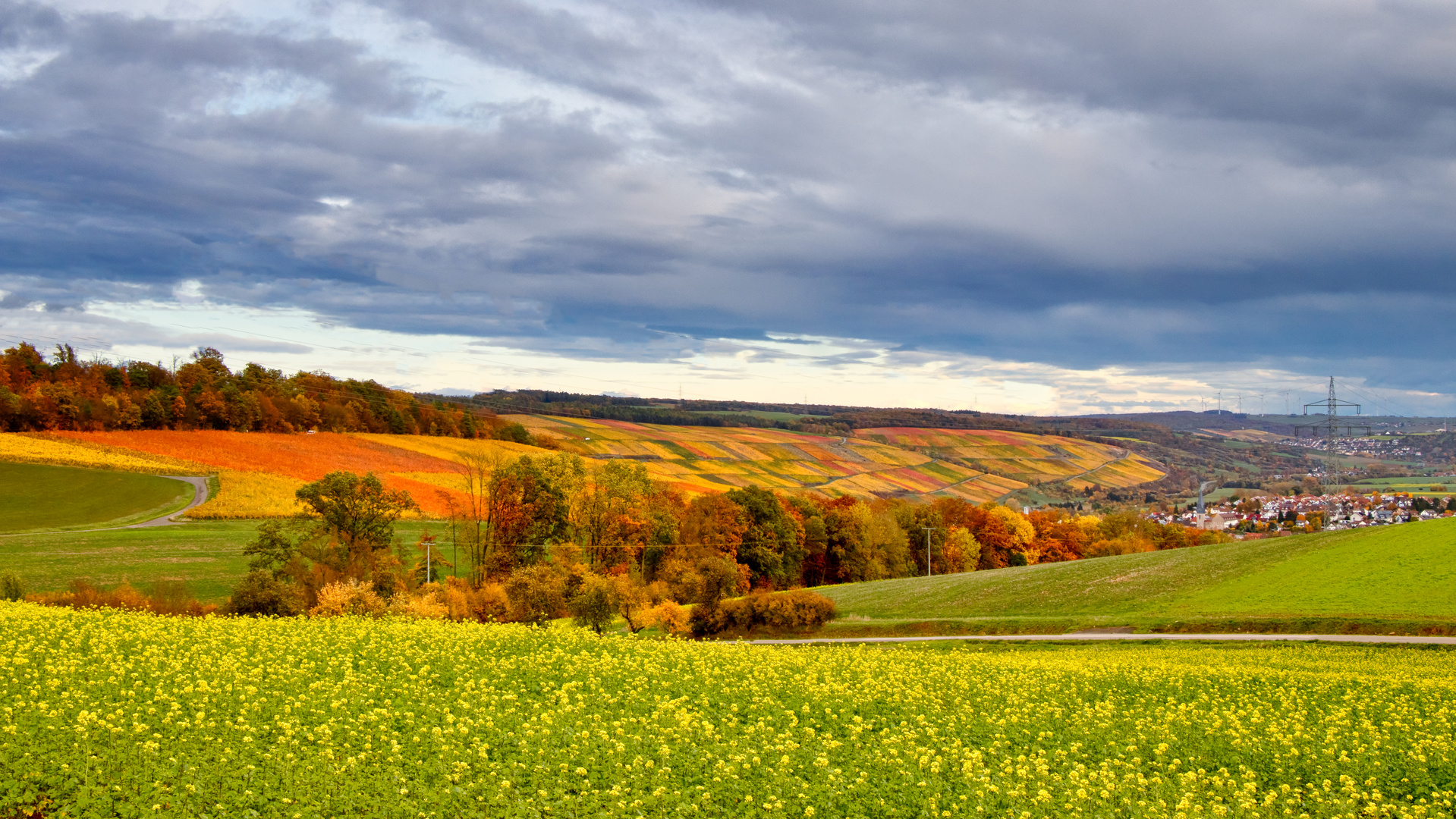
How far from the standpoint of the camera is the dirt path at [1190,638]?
127 ft

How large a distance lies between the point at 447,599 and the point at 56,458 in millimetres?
69513

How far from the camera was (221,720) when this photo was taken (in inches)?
602

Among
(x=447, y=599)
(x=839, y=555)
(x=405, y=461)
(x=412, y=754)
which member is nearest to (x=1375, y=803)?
(x=412, y=754)

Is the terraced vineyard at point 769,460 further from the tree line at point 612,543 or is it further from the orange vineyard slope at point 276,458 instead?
the orange vineyard slope at point 276,458

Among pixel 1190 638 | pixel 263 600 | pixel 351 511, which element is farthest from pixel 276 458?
pixel 1190 638

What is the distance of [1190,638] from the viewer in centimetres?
4150

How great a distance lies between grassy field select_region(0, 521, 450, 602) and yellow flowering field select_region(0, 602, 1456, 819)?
34.1 meters

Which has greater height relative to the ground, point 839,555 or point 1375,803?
point 1375,803

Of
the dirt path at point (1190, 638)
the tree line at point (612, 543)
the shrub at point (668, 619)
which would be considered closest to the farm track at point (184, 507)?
the tree line at point (612, 543)

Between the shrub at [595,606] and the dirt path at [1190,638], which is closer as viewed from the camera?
the dirt path at [1190,638]

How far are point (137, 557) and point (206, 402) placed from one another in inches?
2414

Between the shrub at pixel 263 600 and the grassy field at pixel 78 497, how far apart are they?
39.7m

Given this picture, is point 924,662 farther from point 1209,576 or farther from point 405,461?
point 405,461

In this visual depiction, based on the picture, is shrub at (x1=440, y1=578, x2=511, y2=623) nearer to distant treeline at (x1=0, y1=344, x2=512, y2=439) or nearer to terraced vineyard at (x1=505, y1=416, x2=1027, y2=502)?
terraced vineyard at (x1=505, y1=416, x2=1027, y2=502)
